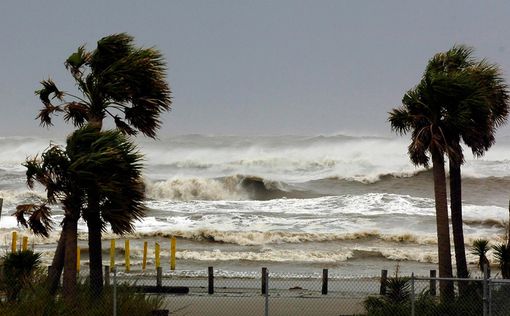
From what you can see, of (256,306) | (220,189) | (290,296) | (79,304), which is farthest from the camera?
(220,189)

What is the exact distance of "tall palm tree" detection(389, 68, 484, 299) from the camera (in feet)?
75.9

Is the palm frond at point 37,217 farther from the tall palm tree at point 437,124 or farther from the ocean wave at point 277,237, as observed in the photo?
the ocean wave at point 277,237

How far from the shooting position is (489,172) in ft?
295

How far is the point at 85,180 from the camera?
1988cm

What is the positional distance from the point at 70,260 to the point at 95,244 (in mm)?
975

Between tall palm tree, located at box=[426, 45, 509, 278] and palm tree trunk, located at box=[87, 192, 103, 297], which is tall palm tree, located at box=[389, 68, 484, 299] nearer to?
tall palm tree, located at box=[426, 45, 509, 278]

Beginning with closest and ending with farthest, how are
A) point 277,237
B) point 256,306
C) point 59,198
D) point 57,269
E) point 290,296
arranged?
point 59,198, point 57,269, point 256,306, point 290,296, point 277,237

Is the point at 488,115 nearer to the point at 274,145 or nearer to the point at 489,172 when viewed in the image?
the point at 489,172

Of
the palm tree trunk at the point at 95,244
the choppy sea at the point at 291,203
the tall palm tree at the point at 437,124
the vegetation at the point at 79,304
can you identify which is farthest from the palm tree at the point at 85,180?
the choppy sea at the point at 291,203

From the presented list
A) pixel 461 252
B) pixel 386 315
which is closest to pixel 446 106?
pixel 461 252

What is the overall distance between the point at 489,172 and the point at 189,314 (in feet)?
230

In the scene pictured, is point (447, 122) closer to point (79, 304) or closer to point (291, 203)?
point (79, 304)

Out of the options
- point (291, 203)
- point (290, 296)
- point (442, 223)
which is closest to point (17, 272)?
point (442, 223)

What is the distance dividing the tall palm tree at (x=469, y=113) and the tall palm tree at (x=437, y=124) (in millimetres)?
221
